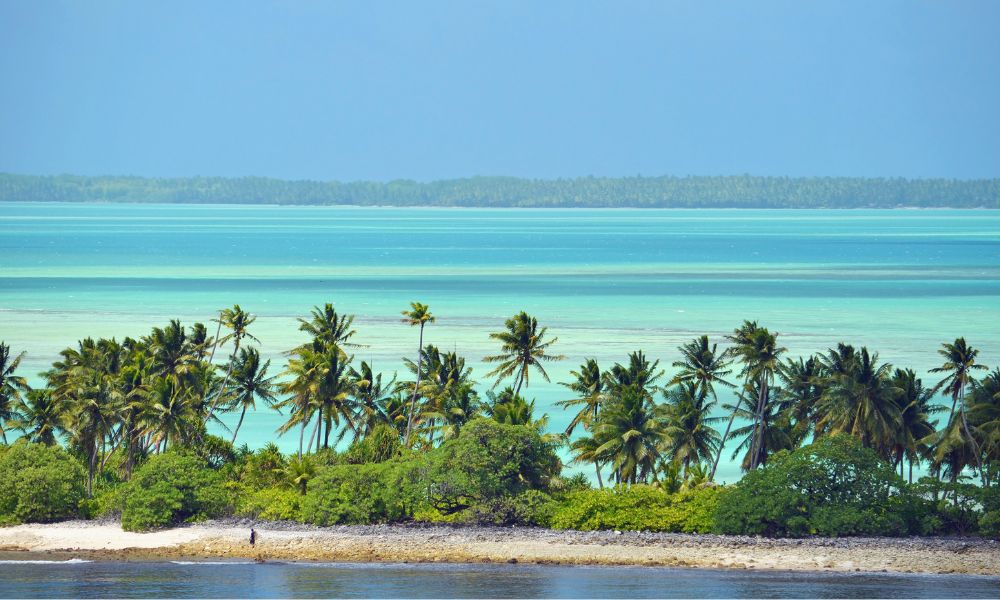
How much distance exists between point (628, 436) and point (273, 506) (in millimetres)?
15918

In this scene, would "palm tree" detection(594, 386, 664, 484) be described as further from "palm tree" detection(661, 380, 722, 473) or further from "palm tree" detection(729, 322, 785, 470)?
"palm tree" detection(729, 322, 785, 470)

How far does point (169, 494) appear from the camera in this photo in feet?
196

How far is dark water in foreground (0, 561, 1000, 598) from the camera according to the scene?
52656 mm

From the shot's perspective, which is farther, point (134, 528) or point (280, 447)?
point (280, 447)

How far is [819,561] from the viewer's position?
5503 cm

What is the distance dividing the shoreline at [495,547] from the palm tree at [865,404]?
29.4 ft

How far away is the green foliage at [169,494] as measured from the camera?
196 ft

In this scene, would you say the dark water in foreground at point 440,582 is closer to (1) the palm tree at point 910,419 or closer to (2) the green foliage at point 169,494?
(2) the green foliage at point 169,494

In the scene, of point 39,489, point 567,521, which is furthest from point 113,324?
point 567,521

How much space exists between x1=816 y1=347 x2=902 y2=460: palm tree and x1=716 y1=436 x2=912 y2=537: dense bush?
711 centimetres

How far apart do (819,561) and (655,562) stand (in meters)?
6.36

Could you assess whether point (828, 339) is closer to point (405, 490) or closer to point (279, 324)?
point (279, 324)

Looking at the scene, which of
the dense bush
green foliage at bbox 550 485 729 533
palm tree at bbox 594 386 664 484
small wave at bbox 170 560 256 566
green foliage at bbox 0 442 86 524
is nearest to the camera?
the dense bush

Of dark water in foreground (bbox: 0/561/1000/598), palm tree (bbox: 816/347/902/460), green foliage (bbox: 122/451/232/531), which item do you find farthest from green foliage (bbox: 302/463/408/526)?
palm tree (bbox: 816/347/902/460)
